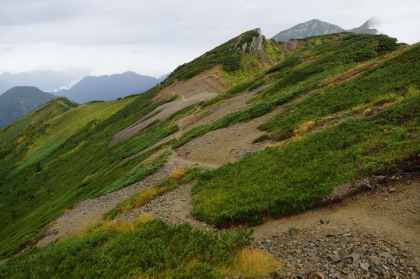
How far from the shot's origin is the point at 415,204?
14.9 m

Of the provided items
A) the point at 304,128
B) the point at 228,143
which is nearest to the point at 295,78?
the point at 228,143

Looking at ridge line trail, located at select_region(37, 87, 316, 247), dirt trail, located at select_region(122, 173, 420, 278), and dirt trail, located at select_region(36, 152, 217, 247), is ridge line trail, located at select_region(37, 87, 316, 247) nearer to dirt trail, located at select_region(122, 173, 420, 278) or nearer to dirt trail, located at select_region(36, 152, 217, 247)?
dirt trail, located at select_region(36, 152, 217, 247)

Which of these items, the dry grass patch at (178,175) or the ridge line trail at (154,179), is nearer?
the dry grass patch at (178,175)

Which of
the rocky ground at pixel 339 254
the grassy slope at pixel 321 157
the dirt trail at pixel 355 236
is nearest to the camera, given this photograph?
the rocky ground at pixel 339 254

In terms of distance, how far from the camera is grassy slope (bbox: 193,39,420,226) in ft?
58.7

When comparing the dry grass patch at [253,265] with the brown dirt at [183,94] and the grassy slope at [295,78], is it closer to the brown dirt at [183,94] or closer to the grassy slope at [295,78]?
the grassy slope at [295,78]

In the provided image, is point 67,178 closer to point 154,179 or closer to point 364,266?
point 154,179

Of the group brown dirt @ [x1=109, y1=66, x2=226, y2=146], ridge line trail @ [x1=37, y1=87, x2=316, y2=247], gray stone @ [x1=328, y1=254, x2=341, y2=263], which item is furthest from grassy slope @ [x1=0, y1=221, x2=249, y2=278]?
brown dirt @ [x1=109, y1=66, x2=226, y2=146]

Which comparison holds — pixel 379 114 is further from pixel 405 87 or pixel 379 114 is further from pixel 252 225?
pixel 252 225

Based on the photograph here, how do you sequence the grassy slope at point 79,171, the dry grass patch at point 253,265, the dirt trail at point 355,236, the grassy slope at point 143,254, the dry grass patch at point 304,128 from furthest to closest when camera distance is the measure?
the grassy slope at point 79,171 < the dry grass patch at point 304,128 < the grassy slope at point 143,254 < the dry grass patch at point 253,265 < the dirt trail at point 355,236

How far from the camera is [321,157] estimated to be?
21.0 metres

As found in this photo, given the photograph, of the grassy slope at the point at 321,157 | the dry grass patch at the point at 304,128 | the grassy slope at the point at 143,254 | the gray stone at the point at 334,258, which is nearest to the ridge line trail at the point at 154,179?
the dry grass patch at the point at 304,128

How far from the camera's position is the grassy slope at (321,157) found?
17.9 meters

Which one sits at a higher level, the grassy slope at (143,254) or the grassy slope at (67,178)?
the grassy slope at (143,254)
